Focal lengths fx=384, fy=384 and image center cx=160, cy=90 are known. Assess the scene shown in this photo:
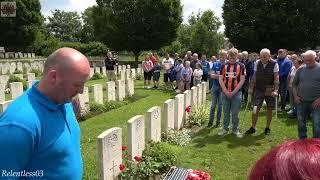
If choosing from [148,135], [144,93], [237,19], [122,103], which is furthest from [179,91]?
[237,19]

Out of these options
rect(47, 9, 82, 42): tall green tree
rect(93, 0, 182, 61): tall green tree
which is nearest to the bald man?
rect(93, 0, 182, 61): tall green tree

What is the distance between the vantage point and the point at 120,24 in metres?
37.2

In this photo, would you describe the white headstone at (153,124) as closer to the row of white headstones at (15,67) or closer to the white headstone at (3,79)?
the white headstone at (3,79)

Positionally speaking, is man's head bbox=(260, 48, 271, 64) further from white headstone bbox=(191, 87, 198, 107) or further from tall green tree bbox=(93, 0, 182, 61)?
tall green tree bbox=(93, 0, 182, 61)

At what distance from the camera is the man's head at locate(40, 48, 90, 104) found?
2.56m

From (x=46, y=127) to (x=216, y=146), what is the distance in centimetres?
626

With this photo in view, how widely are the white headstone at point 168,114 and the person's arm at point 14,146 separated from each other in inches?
247

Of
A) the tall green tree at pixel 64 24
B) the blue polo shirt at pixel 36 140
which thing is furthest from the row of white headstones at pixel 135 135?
the tall green tree at pixel 64 24

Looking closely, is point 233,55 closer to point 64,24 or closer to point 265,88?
point 265,88

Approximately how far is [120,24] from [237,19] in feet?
36.7

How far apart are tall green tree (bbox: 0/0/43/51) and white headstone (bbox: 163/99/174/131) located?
1591 inches

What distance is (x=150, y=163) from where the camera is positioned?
6059mm

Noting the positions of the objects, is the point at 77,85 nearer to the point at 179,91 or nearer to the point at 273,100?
the point at 273,100

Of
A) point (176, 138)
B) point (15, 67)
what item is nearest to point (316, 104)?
point (176, 138)
